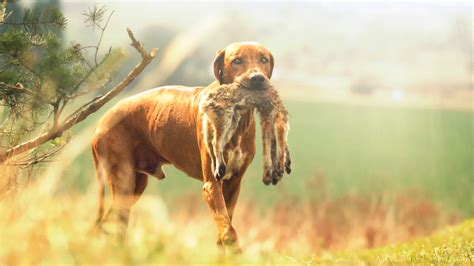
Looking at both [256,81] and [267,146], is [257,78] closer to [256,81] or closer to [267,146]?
[256,81]

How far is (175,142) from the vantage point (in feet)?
19.6

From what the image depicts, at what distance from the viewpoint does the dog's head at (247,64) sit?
17.0ft

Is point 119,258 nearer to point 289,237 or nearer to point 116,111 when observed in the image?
point 116,111

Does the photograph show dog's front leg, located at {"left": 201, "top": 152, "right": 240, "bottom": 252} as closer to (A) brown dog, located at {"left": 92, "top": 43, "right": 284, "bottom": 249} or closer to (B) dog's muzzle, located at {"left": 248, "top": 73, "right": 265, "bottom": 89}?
(A) brown dog, located at {"left": 92, "top": 43, "right": 284, "bottom": 249}

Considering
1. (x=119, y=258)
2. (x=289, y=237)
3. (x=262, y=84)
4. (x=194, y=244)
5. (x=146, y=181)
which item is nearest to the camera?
(x=119, y=258)

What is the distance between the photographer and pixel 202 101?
5359 mm

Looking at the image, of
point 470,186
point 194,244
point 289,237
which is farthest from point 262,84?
point 470,186

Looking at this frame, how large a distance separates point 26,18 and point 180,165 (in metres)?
1.62

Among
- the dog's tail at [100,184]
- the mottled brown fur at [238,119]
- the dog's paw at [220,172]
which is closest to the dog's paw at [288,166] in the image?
the mottled brown fur at [238,119]

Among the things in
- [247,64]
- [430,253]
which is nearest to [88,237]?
[247,64]

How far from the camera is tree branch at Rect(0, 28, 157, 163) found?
17.2ft

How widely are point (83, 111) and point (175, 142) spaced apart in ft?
2.88

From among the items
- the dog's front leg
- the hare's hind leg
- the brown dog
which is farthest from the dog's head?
the dog's front leg

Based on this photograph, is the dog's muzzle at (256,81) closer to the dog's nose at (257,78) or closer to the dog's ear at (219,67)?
the dog's nose at (257,78)
